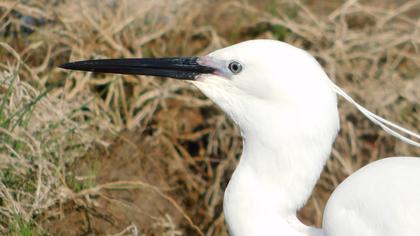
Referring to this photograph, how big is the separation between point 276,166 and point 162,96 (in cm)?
190

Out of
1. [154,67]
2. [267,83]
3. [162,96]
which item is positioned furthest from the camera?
[162,96]

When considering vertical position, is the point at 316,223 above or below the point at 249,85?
below

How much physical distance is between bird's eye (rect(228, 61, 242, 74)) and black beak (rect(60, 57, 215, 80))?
0.11 m

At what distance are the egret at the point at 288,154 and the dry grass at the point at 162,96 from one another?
0.84 metres

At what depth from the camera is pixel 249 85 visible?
2.87m

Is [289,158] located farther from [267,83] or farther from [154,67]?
[154,67]

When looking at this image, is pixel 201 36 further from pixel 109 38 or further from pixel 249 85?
pixel 249 85

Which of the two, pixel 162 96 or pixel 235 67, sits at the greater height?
pixel 235 67

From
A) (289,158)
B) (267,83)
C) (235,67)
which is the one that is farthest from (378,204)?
(235,67)

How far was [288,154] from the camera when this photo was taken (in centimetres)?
283

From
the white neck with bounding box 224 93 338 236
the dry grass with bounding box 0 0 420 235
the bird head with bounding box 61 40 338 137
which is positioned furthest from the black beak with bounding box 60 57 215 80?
the dry grass with bounding box 0 0 420 235

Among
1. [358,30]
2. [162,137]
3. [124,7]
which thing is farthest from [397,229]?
[358,30]

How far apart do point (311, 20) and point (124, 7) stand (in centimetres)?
117

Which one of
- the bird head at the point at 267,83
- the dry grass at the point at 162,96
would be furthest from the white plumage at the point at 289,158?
the dry grass at the point at 162,96
